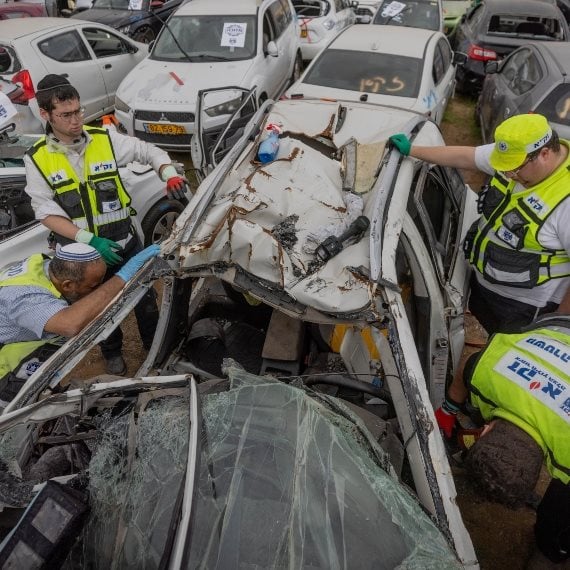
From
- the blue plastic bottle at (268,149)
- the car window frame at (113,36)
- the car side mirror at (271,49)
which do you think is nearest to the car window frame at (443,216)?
the blue plastic bottle at (268,149)

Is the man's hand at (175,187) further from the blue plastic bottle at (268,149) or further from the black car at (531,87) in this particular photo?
the black car at (531,87)

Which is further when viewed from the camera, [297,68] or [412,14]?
[412,14]

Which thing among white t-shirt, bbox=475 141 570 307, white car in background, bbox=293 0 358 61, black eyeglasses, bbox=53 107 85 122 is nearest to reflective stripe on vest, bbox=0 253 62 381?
black eyeglasses, bbox=53 107 85 122

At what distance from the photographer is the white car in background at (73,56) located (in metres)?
6.32

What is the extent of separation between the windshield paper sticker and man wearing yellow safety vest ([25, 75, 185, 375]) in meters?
3.94

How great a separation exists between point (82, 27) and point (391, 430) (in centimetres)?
720

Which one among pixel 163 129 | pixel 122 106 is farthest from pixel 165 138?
pixel 122 106

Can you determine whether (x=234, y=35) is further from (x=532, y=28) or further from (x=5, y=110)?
(x=532, y=28)

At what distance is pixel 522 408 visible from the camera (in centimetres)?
183

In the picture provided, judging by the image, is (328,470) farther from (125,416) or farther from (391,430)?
(125,416)

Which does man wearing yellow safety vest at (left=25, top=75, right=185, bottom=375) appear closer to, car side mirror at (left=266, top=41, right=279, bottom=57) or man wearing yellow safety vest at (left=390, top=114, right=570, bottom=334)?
man wearing yellow safety vest at (left=390, top=114, right=570, bottom=334)

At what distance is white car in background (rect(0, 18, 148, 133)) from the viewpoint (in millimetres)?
6320

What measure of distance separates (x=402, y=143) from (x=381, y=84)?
2902mm

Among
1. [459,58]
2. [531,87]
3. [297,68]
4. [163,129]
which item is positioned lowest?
[297,68]
